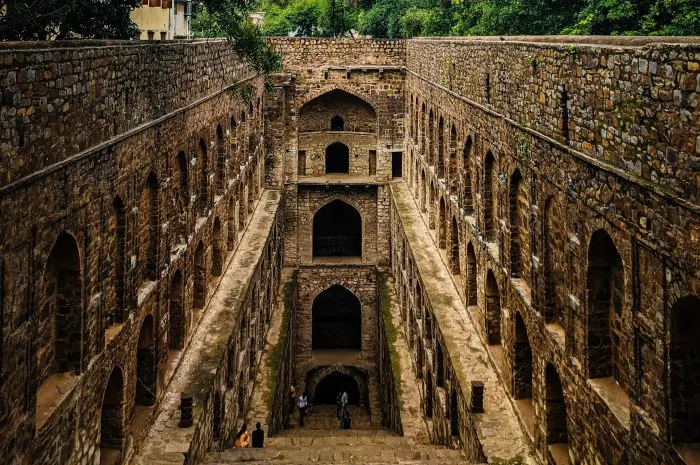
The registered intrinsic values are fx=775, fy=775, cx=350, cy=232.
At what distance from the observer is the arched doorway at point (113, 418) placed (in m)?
11.0

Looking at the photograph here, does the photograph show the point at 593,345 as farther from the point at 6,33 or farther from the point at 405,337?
the point at 405,337

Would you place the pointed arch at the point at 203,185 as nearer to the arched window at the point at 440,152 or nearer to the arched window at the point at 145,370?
the arched window at the point at 145,370

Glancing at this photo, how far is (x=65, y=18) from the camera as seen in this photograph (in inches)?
785

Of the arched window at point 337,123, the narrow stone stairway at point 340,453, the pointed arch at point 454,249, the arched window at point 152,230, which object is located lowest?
the narrow stone stairway at point 340,453

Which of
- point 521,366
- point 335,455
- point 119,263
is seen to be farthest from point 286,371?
point 119,263

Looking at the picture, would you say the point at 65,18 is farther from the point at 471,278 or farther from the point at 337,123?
the point at 337,123

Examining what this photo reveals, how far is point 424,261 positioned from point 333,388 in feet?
43.1

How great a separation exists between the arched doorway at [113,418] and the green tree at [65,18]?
29.2 feet

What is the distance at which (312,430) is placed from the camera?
84.5 ft

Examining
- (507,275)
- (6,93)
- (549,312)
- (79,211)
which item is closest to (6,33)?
(79,211)

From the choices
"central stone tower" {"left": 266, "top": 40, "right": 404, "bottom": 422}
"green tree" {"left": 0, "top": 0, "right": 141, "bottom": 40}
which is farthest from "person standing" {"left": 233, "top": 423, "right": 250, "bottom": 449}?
"central stone tower" {"left": 266, "top": 40, "right": 404, "bottom": 422}

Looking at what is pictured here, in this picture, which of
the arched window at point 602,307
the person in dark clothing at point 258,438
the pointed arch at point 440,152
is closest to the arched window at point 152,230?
the person in dark clothing at point 258,438

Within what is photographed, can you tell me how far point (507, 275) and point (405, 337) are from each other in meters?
11.9

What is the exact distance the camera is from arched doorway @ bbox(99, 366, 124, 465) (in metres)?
11.0
